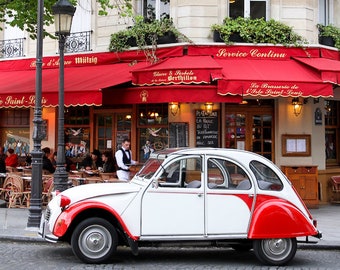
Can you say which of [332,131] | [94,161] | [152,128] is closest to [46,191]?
[94,161]

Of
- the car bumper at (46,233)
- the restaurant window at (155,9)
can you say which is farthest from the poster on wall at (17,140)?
the car bumper at (46,233)

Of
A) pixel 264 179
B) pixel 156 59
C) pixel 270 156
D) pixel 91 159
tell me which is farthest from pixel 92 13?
pixel 264 179

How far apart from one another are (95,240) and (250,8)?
9396 millimetres

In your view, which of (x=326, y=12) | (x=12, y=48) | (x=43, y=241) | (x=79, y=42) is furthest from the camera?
(x=12, y=48)

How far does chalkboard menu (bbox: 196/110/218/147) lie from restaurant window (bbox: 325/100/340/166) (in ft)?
11.9

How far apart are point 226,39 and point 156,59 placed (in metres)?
1.92

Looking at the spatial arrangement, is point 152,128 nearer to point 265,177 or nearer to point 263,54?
point 263,54

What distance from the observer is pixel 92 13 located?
53.3 feet

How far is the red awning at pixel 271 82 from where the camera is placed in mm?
12625

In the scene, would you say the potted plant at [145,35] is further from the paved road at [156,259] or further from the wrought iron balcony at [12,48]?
the paved road at [156,259]

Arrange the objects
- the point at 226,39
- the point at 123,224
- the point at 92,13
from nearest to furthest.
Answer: the point at 123,224, the point at 226,39, the point at 92,13

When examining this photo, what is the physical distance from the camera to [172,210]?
26.1 ft

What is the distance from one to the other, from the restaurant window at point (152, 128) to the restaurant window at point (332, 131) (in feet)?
15.7

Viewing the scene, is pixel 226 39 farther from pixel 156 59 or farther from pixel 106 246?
pixel 106 246
